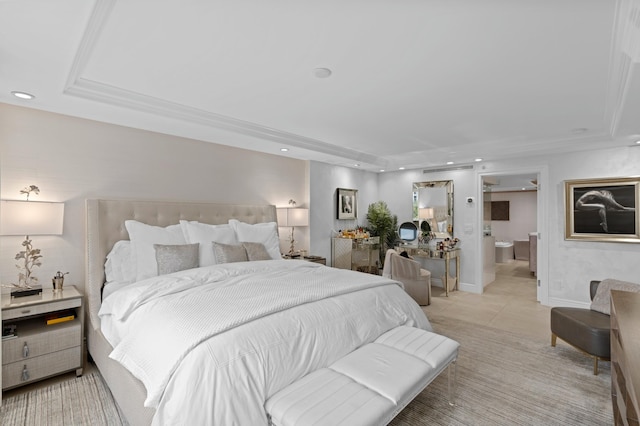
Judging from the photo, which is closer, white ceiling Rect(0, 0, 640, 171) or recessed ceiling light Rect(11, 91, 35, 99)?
white ceiling Rect(0, 0, 640, 171)

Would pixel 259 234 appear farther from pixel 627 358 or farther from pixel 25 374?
pixel 627 358

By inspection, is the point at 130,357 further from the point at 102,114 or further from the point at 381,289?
the point at 102,114

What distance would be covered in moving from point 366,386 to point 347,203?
4624 millimetres

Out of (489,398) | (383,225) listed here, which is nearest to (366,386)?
(489,398)

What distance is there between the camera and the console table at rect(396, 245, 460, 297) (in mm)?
5570

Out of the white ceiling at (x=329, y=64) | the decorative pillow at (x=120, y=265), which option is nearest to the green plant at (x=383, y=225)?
the white ceiling at (x=329, y=64)

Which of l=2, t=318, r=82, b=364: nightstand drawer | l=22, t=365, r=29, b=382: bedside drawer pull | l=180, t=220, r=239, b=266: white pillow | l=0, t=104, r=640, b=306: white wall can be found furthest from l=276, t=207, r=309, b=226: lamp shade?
l=22, t=365, r=29, b=382: bedside drawer pull

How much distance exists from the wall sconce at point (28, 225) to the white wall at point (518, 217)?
10865 mm

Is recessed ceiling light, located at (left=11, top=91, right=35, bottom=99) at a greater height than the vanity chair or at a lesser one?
greater

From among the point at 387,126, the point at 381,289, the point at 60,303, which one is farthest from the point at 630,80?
the point at 60,303

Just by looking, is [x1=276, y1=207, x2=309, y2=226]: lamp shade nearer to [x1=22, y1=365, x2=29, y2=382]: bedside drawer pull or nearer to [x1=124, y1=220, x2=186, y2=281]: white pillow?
[x1=124, y1=220, x2=186, y2=281]: white pillow

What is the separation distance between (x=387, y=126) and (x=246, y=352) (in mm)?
3031

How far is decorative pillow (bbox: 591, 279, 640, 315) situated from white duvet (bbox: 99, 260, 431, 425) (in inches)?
70.9

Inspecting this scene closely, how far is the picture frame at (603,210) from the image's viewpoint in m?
4.32
